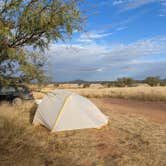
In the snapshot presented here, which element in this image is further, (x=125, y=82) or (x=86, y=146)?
(x=125, y=82)

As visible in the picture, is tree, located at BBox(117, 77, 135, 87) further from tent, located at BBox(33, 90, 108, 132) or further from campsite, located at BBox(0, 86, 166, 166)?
campsite, located at BBox(0, 86, 166, 166)

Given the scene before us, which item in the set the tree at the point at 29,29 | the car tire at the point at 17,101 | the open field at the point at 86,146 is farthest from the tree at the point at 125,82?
the tree at the point at 29,29

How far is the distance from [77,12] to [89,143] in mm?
4415

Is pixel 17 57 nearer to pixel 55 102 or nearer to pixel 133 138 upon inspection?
pixel 133 138

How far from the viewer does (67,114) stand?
33.2 ft

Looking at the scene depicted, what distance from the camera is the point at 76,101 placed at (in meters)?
10.8

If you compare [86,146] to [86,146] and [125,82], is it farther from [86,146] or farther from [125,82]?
[125,82]

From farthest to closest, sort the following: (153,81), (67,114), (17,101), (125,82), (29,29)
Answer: (125,82)
(153,81)
(17,101)
(67,114)
(29,29)

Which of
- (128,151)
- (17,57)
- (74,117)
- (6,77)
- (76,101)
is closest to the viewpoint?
(17,57)

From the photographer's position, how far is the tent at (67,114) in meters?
9.88

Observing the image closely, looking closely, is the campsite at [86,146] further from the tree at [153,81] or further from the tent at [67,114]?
the tree at [153,81]

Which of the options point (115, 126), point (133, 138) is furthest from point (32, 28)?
point (115, 126)

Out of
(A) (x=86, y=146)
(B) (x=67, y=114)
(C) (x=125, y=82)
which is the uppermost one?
(B) (x=67, y=114)

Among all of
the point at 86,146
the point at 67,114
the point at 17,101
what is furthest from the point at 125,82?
the point at 86,146
